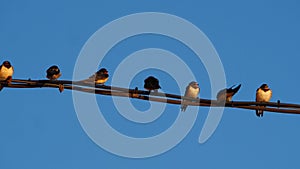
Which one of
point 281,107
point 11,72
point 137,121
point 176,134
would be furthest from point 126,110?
point 281,107

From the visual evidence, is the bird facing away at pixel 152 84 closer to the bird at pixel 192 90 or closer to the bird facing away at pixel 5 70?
the bird at pixel 192 90

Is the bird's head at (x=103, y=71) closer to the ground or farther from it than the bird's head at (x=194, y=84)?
farther from it

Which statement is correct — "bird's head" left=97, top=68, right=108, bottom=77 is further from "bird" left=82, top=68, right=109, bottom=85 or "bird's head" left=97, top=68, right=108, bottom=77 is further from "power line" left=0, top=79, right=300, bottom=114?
"power line" left=0, top=79, right=300, bottom=114

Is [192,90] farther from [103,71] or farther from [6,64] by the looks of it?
[6,64]

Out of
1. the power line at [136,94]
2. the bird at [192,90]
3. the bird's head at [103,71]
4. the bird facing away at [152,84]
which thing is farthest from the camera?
the bird's head at [103,71]

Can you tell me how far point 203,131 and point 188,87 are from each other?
2.45 meters

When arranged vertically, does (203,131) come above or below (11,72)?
below

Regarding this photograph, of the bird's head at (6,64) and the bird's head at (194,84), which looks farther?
the bird's head at (6,64)

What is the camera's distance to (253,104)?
8.50 metres

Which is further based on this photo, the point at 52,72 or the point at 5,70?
the point at 52,72

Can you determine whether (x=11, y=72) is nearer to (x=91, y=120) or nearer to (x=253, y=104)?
(x=91, y=120)

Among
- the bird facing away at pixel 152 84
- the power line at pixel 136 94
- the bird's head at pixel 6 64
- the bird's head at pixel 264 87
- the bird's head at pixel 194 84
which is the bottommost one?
the power line at pixel 136 94

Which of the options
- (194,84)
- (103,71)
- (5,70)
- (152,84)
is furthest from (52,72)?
(194,84)

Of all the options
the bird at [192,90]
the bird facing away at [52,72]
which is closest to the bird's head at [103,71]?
the bird facing away at [52,72]
